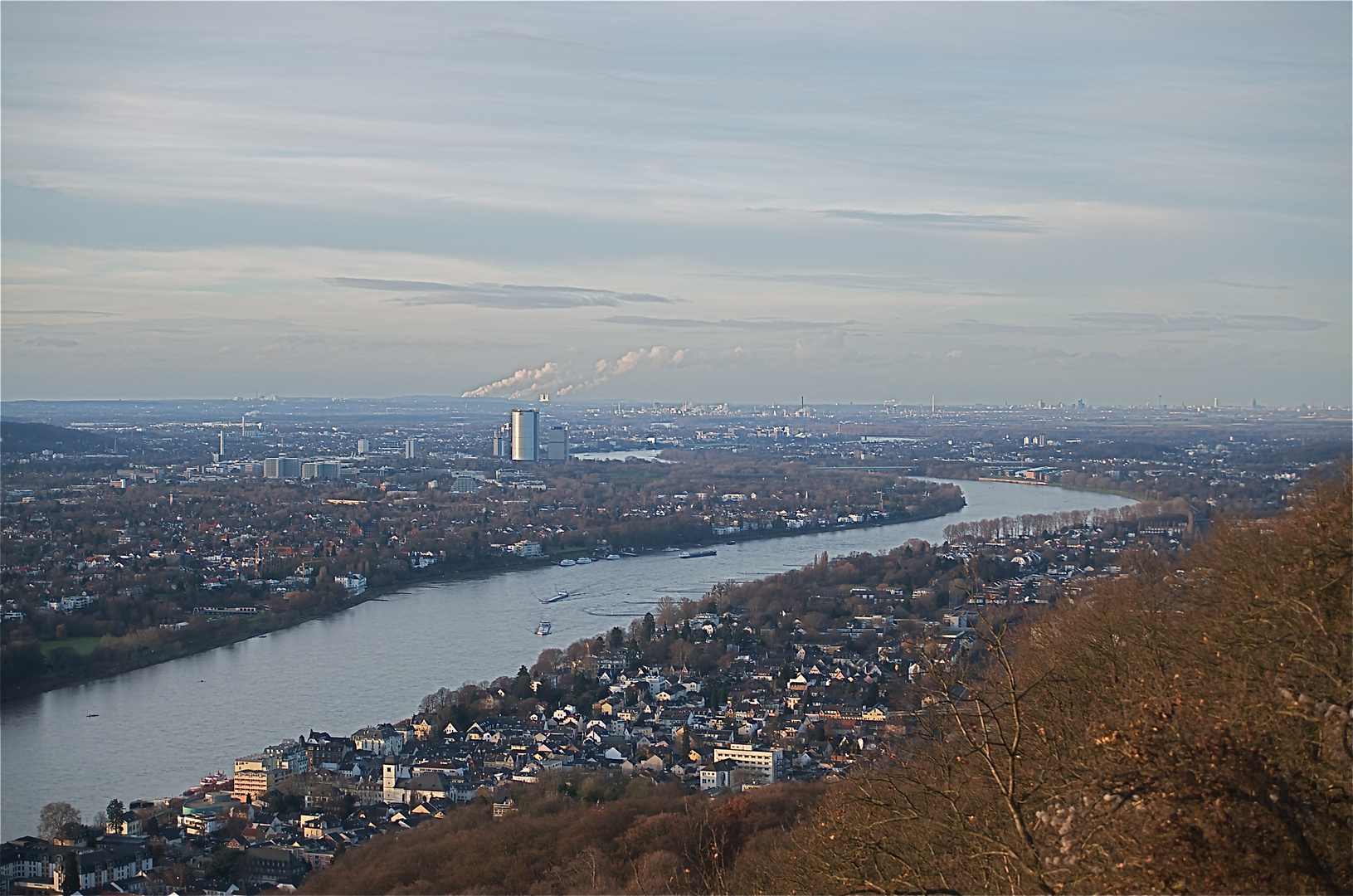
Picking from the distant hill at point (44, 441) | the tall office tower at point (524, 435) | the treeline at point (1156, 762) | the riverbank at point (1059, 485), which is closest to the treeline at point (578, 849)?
the treeline at point (1156, 762)

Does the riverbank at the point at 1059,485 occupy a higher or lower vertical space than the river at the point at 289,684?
higher

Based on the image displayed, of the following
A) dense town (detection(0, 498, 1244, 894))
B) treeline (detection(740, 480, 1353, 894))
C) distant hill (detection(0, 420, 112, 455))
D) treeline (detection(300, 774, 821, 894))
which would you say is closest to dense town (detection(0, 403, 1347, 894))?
dense town (detection(0, 498, 1244, 894))

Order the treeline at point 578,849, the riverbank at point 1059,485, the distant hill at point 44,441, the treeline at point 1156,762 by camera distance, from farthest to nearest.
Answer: the distant hill at point 44,441, the riverbank at point 1059,485, the treeline at point 578,849, the treeline at point 1156,762

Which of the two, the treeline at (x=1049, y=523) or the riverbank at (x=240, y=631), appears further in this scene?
the treeline at (x=1049, y=523)

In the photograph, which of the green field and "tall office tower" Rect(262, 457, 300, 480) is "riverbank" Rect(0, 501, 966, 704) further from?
"tall office tower" Rect(262, 457, 300, 480)

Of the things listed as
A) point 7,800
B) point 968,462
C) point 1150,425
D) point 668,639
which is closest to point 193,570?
point 668,639

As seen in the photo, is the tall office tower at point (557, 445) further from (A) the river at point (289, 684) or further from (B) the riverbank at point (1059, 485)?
(A) the river at point (289, 684)

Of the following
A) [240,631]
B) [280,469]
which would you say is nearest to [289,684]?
[240,631]
